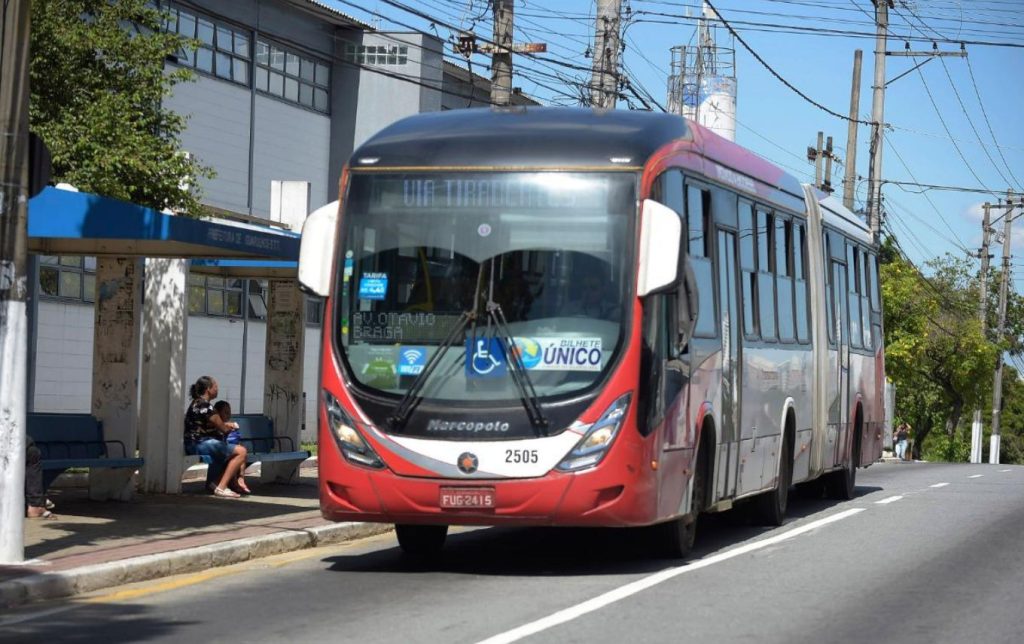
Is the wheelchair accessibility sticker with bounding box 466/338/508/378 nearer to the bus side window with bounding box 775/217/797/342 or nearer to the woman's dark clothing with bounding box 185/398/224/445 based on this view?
the bus side window with bounding box 775/217/797/342

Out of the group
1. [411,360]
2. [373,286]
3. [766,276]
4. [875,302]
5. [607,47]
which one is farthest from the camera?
[607,47]

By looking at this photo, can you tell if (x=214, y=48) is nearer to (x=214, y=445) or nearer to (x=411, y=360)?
(x=214, y=445)

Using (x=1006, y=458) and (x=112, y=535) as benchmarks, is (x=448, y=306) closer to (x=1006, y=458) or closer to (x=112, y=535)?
(x=112, y=535)

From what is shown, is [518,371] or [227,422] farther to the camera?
[227,422]

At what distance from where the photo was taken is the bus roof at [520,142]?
12.2 m

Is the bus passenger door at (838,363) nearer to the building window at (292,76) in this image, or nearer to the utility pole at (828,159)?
the building window at (292,76)

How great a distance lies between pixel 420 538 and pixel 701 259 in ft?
10.2

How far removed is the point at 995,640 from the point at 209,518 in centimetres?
790

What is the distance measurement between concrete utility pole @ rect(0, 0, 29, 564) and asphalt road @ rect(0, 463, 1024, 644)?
1.16 metres

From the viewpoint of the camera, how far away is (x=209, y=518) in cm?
1534

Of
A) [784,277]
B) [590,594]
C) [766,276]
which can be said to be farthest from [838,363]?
[590,594]

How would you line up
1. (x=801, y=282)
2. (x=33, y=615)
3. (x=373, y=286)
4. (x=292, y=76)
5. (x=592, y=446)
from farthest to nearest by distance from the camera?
(x=292, y=76) < (x=801, y=282) < (x=373, y=286) < (x=592, y=446) < (x=33, y=615)

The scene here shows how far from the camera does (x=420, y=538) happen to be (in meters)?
13.6

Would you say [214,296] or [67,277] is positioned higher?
[67,277]
